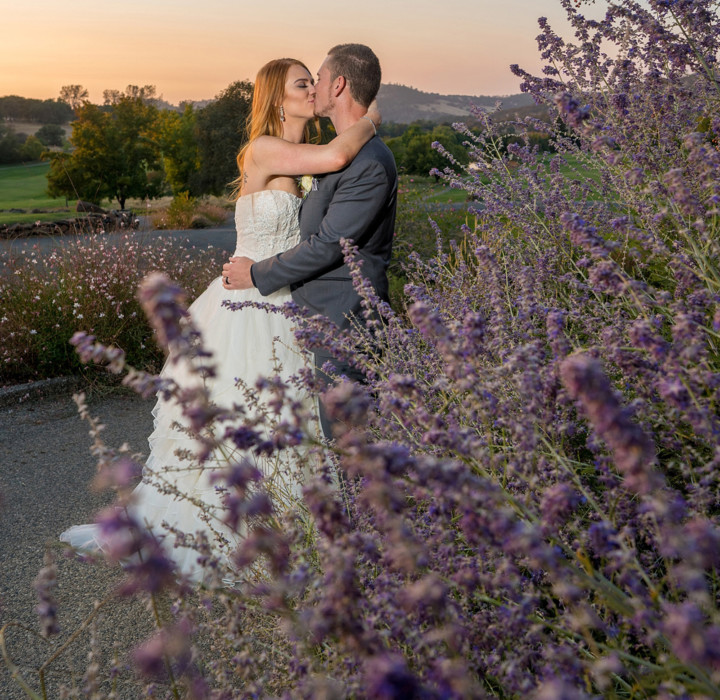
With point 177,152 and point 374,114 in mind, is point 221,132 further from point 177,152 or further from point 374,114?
point 374,114

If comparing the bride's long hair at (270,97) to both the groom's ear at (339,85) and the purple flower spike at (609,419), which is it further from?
the purple flower spike at (609,419)

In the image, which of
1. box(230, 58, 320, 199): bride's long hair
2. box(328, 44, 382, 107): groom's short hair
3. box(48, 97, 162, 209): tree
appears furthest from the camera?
box(48, 97, 162, 209): tree

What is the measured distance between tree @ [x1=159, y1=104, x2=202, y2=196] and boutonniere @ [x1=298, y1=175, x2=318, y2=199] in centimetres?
3578

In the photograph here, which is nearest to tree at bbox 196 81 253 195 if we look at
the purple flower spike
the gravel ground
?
the gravel ground

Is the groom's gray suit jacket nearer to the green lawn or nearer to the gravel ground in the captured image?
the gravel ground

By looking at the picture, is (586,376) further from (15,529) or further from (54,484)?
(54,484)

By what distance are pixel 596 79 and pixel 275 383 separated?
11.0 ft

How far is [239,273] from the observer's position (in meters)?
3.67

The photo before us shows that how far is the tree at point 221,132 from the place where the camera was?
33656 millimetres

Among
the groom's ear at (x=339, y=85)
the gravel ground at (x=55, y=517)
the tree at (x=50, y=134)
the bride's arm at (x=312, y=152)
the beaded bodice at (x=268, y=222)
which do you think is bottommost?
the gravel ground at (x=55, y=517)

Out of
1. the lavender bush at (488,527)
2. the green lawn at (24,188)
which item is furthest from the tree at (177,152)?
the lavender bush at (488,527)

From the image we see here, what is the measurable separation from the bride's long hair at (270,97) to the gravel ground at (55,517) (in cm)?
234

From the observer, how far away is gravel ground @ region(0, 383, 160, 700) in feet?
9.41

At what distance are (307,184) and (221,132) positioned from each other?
1271 inches
